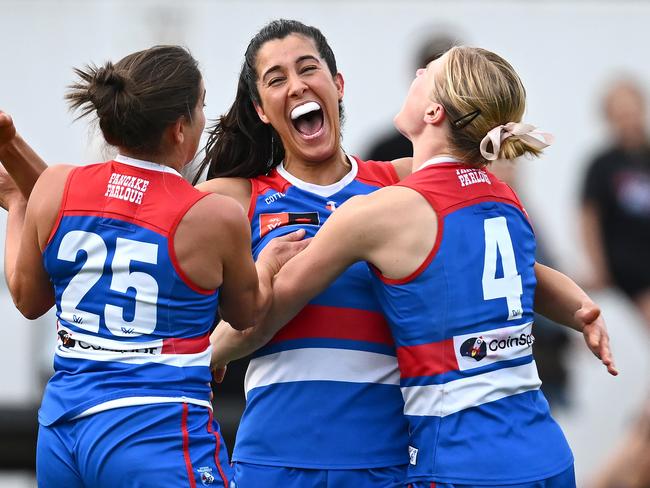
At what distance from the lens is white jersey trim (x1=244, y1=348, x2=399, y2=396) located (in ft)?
12.6

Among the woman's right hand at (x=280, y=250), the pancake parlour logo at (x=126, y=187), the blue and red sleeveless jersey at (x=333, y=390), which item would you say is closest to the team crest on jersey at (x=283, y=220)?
the woman's right hand at (x=280, y=250)

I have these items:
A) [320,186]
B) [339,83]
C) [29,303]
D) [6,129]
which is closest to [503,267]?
[320,186]

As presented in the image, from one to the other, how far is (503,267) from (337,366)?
0.60 m

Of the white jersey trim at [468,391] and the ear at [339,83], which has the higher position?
the ear at [339,83]

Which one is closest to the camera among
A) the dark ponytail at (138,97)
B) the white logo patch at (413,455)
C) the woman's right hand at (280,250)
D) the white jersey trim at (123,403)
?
the white jersey trim at (123,403)

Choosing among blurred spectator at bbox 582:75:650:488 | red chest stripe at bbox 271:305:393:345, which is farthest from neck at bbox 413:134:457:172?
blurred spectator at bbox 582:75:650:488

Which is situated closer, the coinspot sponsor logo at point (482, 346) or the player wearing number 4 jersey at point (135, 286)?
the player wearing number 4 jersey at point (135, 286)

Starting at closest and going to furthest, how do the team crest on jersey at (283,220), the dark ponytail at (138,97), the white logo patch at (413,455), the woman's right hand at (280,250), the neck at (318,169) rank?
1. the dark ponytail at (138,97)
2. the white logo patch at (413,455)
3. the woman's right hand at (280,250)
4. the team crest on jersey at (283,220)
5. the neck at (318,169)

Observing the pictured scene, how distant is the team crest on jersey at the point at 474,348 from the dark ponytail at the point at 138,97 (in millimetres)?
1002

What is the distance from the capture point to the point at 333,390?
12.6 ft

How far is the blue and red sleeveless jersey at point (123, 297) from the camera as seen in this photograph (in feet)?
11.3

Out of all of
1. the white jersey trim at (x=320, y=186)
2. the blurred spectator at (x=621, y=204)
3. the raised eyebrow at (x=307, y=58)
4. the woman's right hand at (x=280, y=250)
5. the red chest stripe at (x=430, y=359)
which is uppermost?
the raised eyebrow at (x=307, y=58)

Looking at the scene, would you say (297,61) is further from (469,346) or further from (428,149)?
(469,346)

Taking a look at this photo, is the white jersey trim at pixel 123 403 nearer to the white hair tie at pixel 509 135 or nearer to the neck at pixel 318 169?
the neck at pixel 318 169
